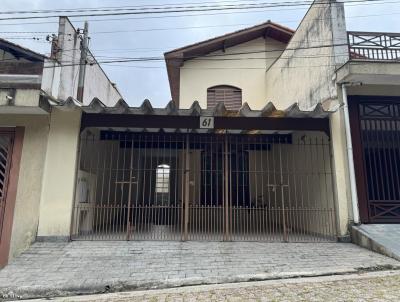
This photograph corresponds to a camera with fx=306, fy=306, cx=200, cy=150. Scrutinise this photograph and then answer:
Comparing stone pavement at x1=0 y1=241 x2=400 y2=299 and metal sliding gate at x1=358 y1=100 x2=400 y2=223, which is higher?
metal sliding gate at x1=358 y1=100 x2=400 y2=223

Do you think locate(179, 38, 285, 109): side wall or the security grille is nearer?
the security grille

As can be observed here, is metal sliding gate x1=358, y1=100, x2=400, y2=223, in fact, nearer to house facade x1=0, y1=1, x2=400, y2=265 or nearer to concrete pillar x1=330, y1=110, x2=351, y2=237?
house facade x1=0, y1=1, x2=400, y2=265

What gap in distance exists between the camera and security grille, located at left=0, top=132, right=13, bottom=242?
21.7 feet

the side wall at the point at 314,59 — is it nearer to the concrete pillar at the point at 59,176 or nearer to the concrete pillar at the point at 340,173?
the concrete pillar at the point at 340,173

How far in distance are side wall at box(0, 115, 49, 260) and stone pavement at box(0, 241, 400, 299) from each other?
1.75 ft

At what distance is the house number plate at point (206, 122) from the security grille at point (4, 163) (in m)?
4.29

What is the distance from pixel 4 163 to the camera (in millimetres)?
7023

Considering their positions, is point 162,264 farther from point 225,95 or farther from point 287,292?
point 225,95

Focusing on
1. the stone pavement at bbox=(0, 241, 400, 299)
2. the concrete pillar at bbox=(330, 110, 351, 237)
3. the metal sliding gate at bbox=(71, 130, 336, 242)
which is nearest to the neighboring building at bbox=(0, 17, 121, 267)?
the metal sliding gate at bbox=(71, 130, 336, 242)

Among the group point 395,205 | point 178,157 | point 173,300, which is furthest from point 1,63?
point 395,205

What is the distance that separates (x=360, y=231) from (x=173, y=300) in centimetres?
434

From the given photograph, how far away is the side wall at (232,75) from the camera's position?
38.7 ft

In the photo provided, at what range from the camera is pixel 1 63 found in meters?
7.66

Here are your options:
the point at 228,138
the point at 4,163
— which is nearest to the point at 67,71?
the point at 4,163
